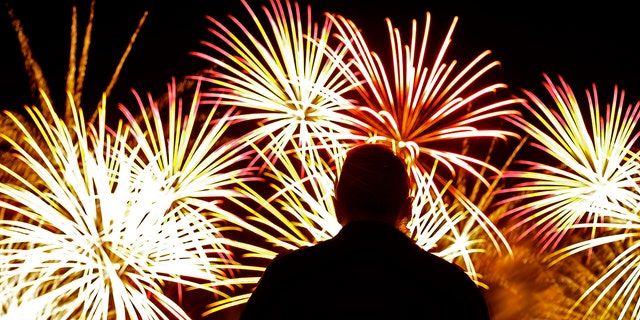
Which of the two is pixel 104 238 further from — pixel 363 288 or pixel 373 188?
pixel 363 288

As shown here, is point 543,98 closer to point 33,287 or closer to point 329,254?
point 33,287

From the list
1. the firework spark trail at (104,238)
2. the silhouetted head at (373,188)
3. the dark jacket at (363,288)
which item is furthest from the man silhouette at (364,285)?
the firework spark trail at (104,238)

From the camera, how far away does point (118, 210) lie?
619 cm

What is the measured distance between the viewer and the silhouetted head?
219cm

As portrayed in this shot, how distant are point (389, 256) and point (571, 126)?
572 cm

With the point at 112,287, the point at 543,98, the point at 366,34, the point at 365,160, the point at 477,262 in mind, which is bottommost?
the point at 477,262

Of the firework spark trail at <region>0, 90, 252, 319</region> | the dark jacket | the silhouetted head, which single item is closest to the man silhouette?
the dark jacket

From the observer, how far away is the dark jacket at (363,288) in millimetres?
1965

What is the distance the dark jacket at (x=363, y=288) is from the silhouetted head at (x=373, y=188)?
0.62 ft

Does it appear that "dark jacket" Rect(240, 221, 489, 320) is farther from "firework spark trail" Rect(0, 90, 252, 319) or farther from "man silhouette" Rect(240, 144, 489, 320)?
"firework spark trail" Rect(0, 90, 252, 319)

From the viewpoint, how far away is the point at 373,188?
2211 millimetres

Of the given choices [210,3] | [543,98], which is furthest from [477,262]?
[210,3]

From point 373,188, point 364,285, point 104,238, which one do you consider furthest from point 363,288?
point 104,238

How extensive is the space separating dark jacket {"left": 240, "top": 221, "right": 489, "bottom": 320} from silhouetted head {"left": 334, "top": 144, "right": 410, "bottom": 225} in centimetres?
19
